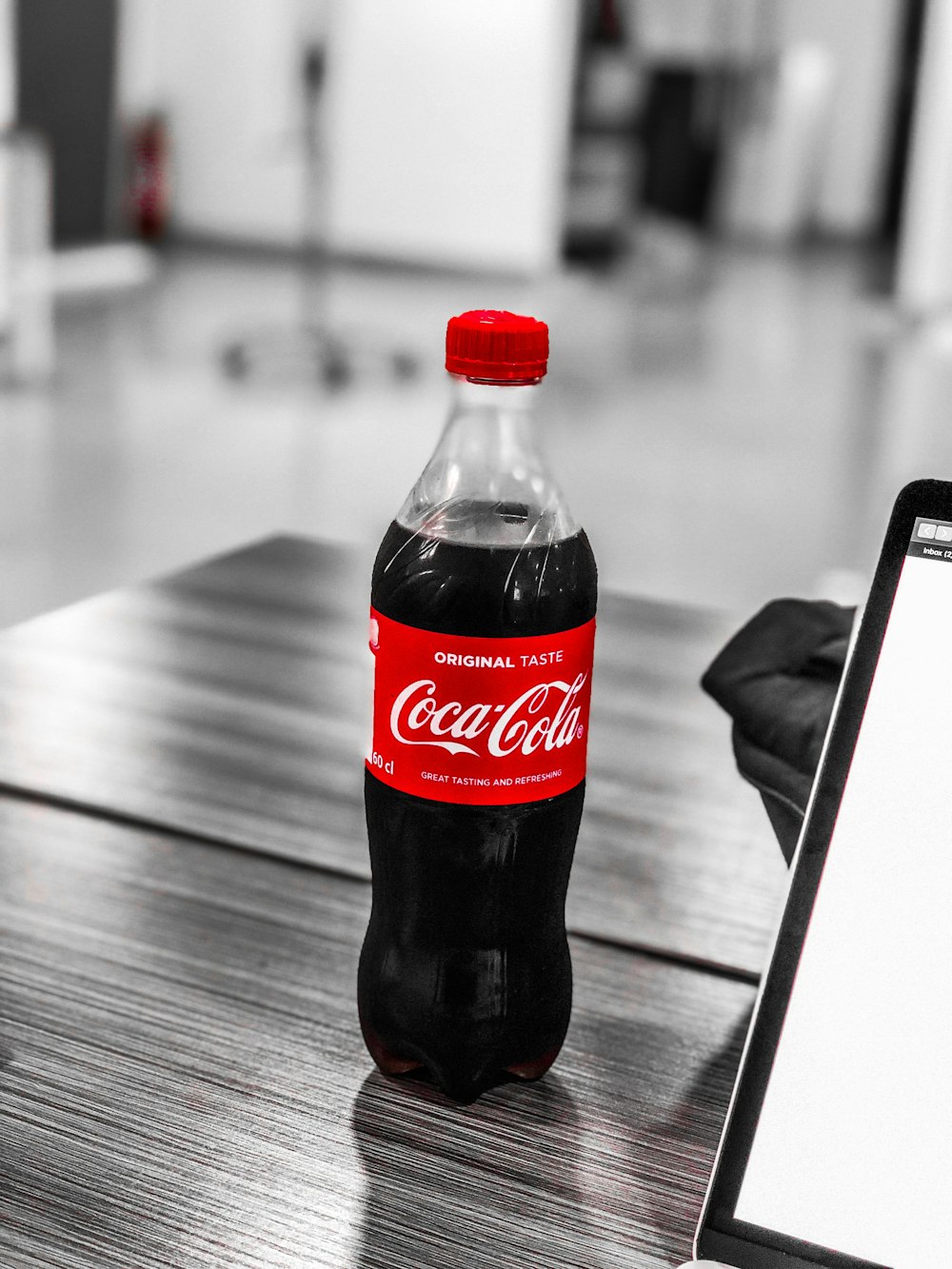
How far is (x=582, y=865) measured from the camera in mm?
665

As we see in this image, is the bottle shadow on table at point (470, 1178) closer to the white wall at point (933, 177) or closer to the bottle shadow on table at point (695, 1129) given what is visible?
the bottle shadow on table at point (695, 1129)

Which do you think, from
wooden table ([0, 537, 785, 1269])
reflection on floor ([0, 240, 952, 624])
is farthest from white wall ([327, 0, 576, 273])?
wooden table ([0, 537, 785, 1269])

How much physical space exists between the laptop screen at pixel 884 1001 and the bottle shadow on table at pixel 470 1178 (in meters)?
0.06

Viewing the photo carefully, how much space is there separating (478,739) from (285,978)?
150 mm

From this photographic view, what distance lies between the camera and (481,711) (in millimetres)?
466

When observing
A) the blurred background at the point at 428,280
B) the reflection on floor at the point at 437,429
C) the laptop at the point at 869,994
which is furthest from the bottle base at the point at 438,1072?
the blurred background at the point at 428,280

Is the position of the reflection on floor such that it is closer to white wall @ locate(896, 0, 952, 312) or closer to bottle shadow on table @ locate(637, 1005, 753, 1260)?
white wall @ locate(896, 0, 952, 312)

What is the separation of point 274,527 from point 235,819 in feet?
7.85

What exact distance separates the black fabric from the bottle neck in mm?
107

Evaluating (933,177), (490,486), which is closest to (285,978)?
(490,486)

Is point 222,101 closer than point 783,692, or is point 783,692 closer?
point 783,692

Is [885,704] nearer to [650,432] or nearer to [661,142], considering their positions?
[650,432]

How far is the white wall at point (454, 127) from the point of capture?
20.0 feet

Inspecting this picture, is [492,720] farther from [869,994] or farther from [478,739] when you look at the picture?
[869,994]
